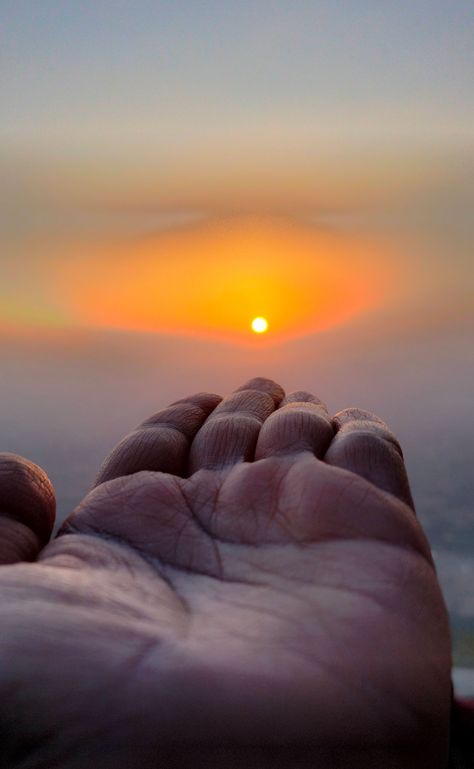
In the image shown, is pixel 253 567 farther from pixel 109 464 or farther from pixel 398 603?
pixel 109 464

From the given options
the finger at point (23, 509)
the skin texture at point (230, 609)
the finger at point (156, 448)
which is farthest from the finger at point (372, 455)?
the finger at point (23, 509)

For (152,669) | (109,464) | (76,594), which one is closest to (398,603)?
(152,669)

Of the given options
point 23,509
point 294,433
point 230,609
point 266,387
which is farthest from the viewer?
point 266,387

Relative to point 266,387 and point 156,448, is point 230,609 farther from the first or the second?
point 266,387

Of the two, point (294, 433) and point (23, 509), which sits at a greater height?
point (294, 433)

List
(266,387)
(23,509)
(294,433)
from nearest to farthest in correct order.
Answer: (23,509), (294,433), (266,387)

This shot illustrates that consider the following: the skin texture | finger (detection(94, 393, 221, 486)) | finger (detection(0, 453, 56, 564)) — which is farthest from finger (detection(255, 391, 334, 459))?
finger (detection(0, 453, 56, 564))

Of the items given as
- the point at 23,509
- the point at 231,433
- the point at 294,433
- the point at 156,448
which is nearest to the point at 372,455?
the point at 294,433
